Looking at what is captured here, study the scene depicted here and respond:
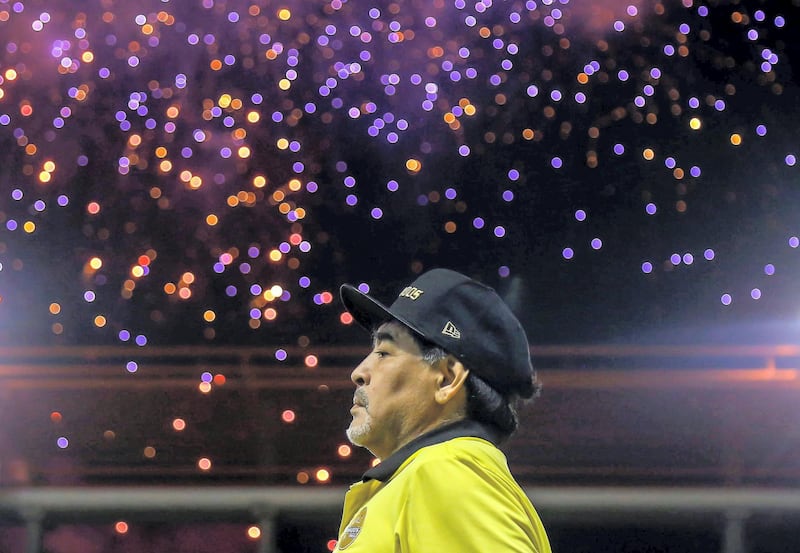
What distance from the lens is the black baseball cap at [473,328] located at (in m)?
1.23

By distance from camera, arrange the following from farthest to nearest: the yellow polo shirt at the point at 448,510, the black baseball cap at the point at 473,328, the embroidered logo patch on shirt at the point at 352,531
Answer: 1. the black baseball cap at the point at 473,328
2. the embroidered logo patch on shirt at the point at 352,531
3. the yellow polo shirt at the point at 448,510

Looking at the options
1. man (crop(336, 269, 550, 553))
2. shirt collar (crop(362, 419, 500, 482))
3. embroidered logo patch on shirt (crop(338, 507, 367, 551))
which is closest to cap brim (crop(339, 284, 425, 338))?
man (crop(336, 269, 550, 553))

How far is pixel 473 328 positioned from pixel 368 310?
0.52 feet

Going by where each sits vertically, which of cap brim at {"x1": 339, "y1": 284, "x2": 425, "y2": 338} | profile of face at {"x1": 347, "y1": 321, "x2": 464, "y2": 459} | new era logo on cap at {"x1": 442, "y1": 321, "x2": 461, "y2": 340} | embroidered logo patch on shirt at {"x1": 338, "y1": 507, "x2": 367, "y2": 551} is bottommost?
embroidered logo patch on shirt at {"x1": 338, "y1": 507, "x2": 367, "y2": 551}

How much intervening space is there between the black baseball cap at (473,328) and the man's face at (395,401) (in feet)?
0.14

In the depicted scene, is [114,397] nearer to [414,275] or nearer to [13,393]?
[13,393]

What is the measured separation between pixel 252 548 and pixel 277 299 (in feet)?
2.98

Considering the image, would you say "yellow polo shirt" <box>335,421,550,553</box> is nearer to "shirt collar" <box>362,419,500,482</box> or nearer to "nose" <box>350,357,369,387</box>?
"shirt collar" <box>362,419,500,482</box>

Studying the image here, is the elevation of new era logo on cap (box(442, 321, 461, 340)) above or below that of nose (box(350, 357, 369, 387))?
above

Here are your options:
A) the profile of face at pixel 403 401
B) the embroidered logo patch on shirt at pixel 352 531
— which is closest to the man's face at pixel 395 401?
the profile of face at pixel 403 401

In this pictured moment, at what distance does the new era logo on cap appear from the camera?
1.23 m

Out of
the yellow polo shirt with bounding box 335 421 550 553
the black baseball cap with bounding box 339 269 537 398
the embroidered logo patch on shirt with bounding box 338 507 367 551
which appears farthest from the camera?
the black baseball cap with bounding box 339 269 537 398

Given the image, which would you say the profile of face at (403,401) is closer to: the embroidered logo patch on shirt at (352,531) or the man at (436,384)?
the man at (436,384)

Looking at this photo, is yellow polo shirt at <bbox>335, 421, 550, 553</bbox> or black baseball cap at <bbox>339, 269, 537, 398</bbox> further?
black baseball cap at <bbox>339, 269, 537, 398</bbox>
